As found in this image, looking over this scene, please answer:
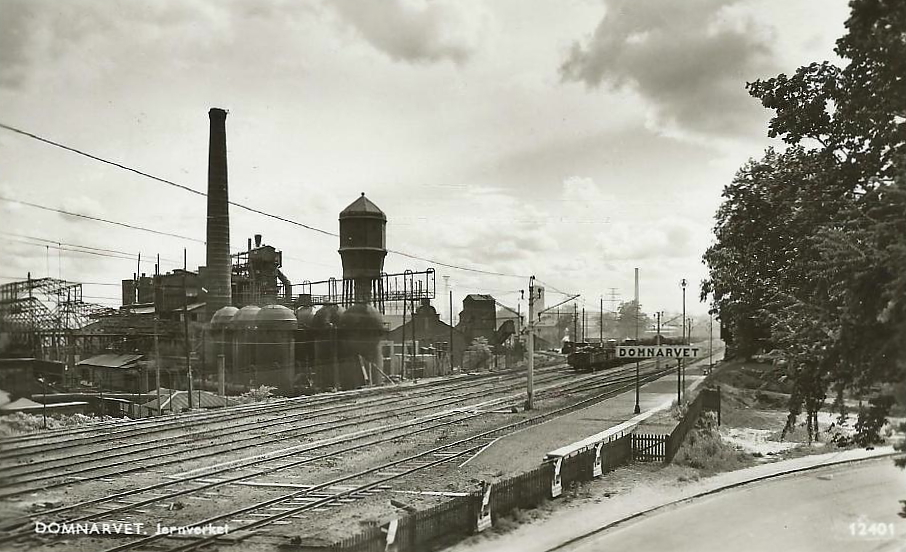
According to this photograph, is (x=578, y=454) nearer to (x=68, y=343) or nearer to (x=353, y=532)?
(x=353, y=532)

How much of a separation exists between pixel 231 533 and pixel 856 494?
650 inches

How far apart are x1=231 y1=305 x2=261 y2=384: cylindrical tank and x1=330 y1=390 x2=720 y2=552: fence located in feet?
114

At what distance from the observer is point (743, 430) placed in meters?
31.2

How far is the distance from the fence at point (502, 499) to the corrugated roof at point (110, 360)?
41077mm

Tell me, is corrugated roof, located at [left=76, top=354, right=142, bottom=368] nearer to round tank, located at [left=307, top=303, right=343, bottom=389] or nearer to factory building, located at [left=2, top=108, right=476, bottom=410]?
factory building, located at [left=2, top=108, right=476, bottom=410]

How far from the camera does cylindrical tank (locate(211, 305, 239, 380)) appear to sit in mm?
52688

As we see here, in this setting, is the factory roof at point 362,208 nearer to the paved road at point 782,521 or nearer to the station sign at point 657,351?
the station sign at point 657,351

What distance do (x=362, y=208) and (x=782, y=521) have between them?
155 ft

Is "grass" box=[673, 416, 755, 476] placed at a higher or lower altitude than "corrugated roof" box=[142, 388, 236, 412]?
lower

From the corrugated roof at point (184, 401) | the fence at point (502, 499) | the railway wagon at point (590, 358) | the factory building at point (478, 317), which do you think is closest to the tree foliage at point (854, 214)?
the fence at point (502, 499)

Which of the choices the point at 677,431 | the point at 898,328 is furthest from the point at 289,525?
the point at 677,431

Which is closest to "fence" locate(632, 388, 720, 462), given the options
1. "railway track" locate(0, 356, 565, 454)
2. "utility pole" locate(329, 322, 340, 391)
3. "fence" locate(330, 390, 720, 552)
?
"fence" locate(330, 390, 720, 552)

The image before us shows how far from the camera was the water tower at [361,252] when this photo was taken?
192 feet

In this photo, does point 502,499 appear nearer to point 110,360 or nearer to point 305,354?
point 305,354
